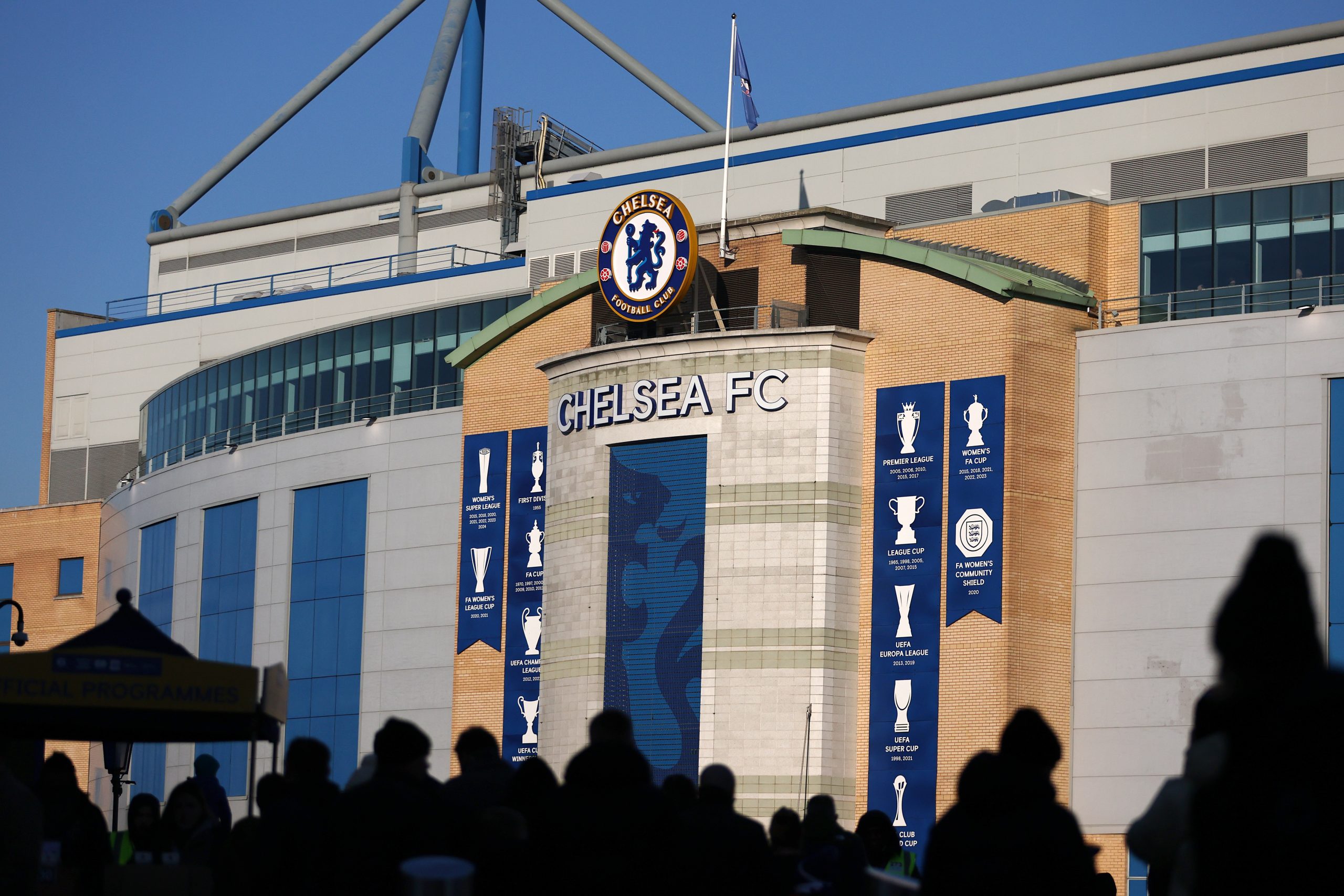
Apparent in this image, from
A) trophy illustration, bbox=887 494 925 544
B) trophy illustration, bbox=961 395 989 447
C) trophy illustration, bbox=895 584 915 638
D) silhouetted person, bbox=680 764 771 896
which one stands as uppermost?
trophy illustration, bbox=961 395 989 447

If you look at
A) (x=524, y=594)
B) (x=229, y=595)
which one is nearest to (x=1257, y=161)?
(x=524, y=594)

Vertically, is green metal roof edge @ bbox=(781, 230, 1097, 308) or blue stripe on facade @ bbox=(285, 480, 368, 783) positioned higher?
green metal roof edge @ bbox=(781, 230, 1097, 308)

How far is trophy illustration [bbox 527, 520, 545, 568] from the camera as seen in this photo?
4519 cm

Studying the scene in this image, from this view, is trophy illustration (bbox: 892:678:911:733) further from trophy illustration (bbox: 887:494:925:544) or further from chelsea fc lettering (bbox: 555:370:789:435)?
chelsea fc lettering (bbox: 555:370:789:435)

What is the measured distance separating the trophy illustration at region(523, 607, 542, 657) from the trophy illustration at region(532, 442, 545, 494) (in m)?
2.93

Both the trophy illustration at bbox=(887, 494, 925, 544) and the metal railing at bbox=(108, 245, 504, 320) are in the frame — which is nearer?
the trophy illustration at bbox=(887, 494, 925, 544)

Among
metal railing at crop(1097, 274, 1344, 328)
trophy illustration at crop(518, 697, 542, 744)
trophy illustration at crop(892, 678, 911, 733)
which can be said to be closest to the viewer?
trophy illustration at crop(892, 678, 911, 733)

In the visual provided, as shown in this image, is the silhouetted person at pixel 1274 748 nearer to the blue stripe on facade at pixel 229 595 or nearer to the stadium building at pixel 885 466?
the stadium building at pixel 885 466

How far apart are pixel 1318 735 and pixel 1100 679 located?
110ft

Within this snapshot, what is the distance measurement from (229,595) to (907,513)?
24.1 metres

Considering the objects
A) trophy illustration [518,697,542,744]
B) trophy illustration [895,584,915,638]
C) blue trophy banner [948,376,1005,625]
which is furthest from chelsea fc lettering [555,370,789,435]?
trophy illustration [518,697,542,744]

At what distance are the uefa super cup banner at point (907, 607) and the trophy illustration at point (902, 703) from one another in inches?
0.8

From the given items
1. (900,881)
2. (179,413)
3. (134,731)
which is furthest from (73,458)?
(900,881)

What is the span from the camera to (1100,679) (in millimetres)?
37938
